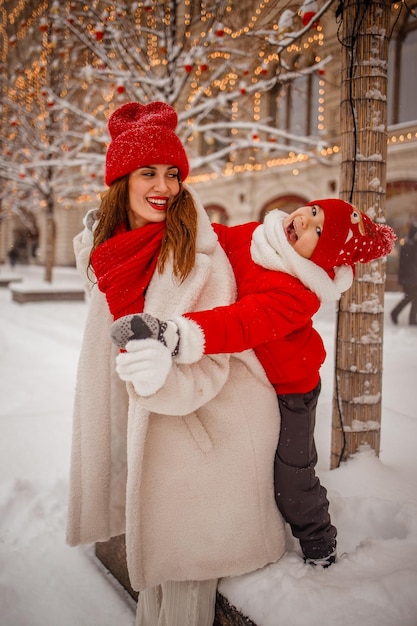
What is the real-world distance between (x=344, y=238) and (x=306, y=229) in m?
0.14

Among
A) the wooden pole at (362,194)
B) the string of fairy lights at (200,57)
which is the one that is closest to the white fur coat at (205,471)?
the wooden pole at (362,194)

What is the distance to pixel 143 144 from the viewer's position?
5.67 feet

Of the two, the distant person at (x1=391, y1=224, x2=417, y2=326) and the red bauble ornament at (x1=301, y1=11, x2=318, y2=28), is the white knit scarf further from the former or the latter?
the distant person at (x1=391, y1=224, x2=417, y2=326)

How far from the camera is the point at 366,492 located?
2.18m

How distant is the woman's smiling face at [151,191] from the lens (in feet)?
5.79

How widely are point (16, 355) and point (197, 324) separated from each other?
18.9ft

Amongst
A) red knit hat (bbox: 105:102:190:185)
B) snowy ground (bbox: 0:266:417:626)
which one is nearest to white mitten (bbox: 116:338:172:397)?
red knit hat (bbox: 105:102:190:185)

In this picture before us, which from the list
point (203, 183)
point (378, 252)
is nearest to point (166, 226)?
point (378, 252)

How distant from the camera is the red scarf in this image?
1.56 meters

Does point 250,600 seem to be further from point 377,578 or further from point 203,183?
point 203,183

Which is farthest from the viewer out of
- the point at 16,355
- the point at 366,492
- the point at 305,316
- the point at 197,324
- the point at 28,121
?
the point at 28,121

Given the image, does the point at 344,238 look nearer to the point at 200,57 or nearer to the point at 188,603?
the point at 188,603

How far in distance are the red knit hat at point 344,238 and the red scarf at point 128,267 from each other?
23.6 inches

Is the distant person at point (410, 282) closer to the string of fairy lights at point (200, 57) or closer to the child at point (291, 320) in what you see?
the string of fairy lights at point (200, 57)
